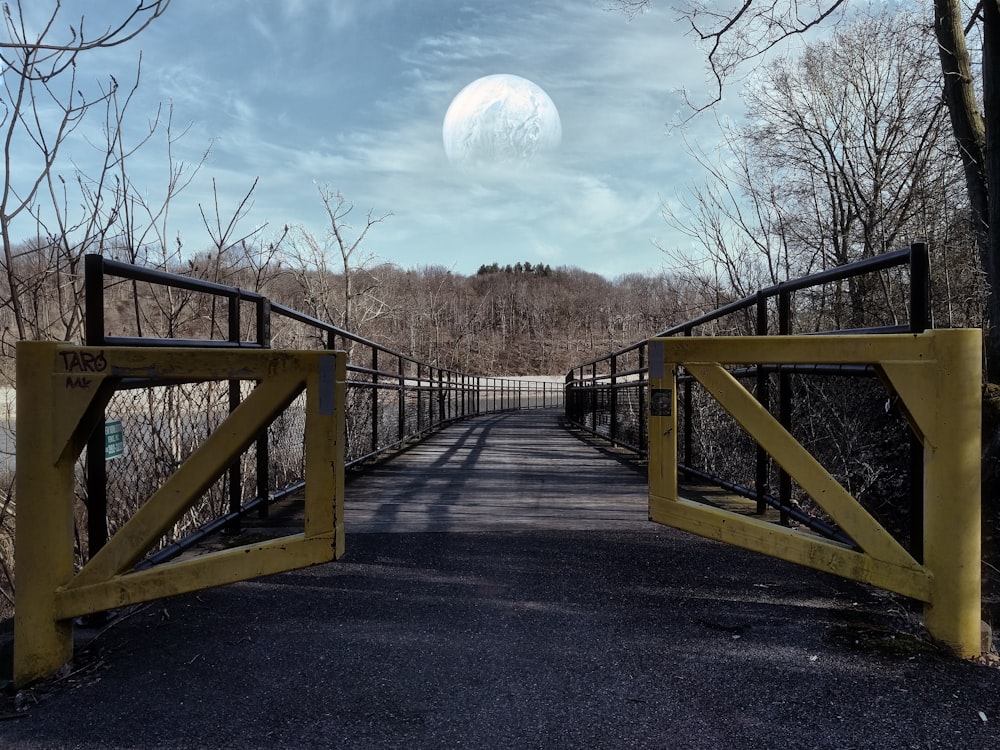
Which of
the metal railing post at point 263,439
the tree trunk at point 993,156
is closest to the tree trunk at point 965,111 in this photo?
the tree trunk at point 993,156

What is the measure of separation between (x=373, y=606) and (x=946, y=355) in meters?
1.88

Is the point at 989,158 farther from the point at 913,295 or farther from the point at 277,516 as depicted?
the point at 277,516

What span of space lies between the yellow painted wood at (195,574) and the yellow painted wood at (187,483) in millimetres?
38

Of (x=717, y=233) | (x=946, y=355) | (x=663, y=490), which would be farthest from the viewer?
(x=717, y=233)

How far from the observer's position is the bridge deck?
3.33 m

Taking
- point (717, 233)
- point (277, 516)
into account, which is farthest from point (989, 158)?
point (277, 516)

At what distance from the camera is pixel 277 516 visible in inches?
133

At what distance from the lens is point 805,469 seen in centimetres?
196

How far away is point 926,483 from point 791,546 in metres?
0.40

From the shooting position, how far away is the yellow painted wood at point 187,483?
171 cm

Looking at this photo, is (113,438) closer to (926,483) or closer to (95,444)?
(95,444)

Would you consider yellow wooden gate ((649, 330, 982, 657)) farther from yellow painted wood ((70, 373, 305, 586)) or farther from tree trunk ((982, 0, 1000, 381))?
tree trunk ((982, 0, 1000, 381))

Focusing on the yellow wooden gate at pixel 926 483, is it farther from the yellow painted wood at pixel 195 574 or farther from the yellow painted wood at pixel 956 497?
the yellow painted wood at pixel 195 574

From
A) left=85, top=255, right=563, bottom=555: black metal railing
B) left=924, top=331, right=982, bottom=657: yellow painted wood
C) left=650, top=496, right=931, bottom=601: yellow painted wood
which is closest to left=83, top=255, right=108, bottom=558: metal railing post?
left=85, top=255, right=563, bottom=555: black metal railing
